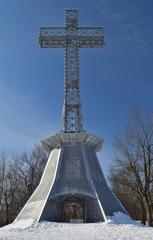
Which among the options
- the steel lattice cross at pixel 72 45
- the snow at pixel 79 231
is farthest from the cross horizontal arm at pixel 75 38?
the snow at pixel 79 231

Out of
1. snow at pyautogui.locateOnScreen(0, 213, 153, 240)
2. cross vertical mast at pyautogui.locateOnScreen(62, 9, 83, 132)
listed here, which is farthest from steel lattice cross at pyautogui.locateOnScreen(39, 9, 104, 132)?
snow at pyautogui.locateOnScreen(0, 213, 153, 240)

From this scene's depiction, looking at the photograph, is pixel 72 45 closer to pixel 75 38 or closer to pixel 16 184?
pixel 75 38

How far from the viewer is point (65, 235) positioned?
1645cm

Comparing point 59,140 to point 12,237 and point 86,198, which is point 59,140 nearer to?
point 86,198

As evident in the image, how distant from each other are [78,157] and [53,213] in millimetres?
5482

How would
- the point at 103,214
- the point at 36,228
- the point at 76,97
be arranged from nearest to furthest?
the point at 36,228
the point at 103,214
the point at 76,97

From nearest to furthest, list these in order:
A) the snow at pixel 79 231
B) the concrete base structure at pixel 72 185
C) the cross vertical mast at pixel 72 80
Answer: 1. the snow at pixel 79 231
2. the concrete base structure at pixel 72 185
3. the cross vertical mast at pixel 72 80

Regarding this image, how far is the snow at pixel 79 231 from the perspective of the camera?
1571 cm

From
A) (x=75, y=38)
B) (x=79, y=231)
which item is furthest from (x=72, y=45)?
(x=79, y=231)

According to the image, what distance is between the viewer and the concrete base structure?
24.0 meters

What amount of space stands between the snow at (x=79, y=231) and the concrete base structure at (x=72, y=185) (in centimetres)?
146

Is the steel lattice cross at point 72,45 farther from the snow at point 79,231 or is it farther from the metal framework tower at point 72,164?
the snow at point 79,231

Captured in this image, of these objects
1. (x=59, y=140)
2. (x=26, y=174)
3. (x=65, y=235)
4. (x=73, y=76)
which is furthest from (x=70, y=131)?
(x=26, y=174)

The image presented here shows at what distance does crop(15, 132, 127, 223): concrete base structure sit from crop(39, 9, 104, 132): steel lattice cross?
6.98 feet
